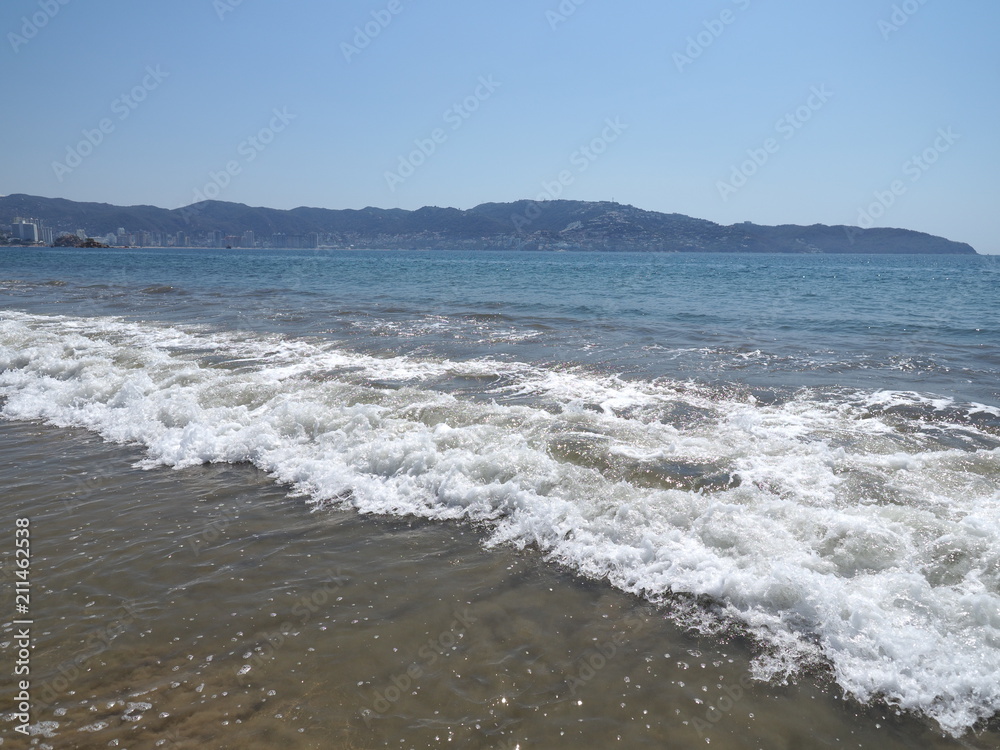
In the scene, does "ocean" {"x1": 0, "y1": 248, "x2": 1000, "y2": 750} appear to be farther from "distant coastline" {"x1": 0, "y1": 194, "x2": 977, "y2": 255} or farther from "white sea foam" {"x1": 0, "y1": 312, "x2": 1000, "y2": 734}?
"distant coastline" {"x1": 0, "y1": 194, "x2": 977, "y2": 255}

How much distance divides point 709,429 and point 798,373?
5.36 m

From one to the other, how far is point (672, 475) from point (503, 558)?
2.59 meters

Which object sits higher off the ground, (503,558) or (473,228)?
(473,228)

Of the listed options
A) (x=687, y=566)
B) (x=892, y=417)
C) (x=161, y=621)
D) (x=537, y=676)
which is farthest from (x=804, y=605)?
(x=892, y=417)

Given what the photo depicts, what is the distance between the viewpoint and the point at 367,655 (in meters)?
3.90

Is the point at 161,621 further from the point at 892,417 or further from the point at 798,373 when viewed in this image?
the point at 798,373

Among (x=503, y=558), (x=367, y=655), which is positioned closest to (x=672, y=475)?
(x=503, y=558)

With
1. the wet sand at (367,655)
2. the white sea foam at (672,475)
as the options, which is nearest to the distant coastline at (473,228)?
the white sea foam at (672,475)

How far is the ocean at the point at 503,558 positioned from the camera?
3.46 meters

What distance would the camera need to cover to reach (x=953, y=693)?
3592 mm

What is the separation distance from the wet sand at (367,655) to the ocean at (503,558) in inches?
0.8

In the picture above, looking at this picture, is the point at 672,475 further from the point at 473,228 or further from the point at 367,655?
the point at 473,228

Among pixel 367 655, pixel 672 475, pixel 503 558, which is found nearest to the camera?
pixel 367 655

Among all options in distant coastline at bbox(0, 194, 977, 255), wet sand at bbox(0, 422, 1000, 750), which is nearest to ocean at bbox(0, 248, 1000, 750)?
wet sand at bbox(0, 422, 1000, 750)
